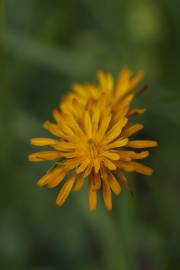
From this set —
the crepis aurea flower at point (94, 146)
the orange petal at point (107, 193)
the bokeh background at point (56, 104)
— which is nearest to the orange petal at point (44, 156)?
the crepis aurea flower at point (94, 146)

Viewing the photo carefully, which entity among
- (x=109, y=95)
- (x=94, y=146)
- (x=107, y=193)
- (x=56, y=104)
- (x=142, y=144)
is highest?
(x=56, y=104)

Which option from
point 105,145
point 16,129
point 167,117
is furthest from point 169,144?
point 105,145

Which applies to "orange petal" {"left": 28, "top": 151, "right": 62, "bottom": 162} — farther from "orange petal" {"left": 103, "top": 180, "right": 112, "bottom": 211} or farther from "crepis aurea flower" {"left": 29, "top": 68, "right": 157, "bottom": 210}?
"orange petal" {"left": 103, "top": 180, "right": 112, "bottom": 211}

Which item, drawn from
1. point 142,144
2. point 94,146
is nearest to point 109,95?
point 94,146

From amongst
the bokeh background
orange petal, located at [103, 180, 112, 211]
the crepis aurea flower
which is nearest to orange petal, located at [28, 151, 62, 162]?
the crepis aurea flower

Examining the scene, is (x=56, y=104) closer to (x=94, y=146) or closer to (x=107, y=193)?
(x=94, y=146)

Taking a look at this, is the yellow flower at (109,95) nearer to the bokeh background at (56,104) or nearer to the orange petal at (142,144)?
the orange petal at (142,144)
